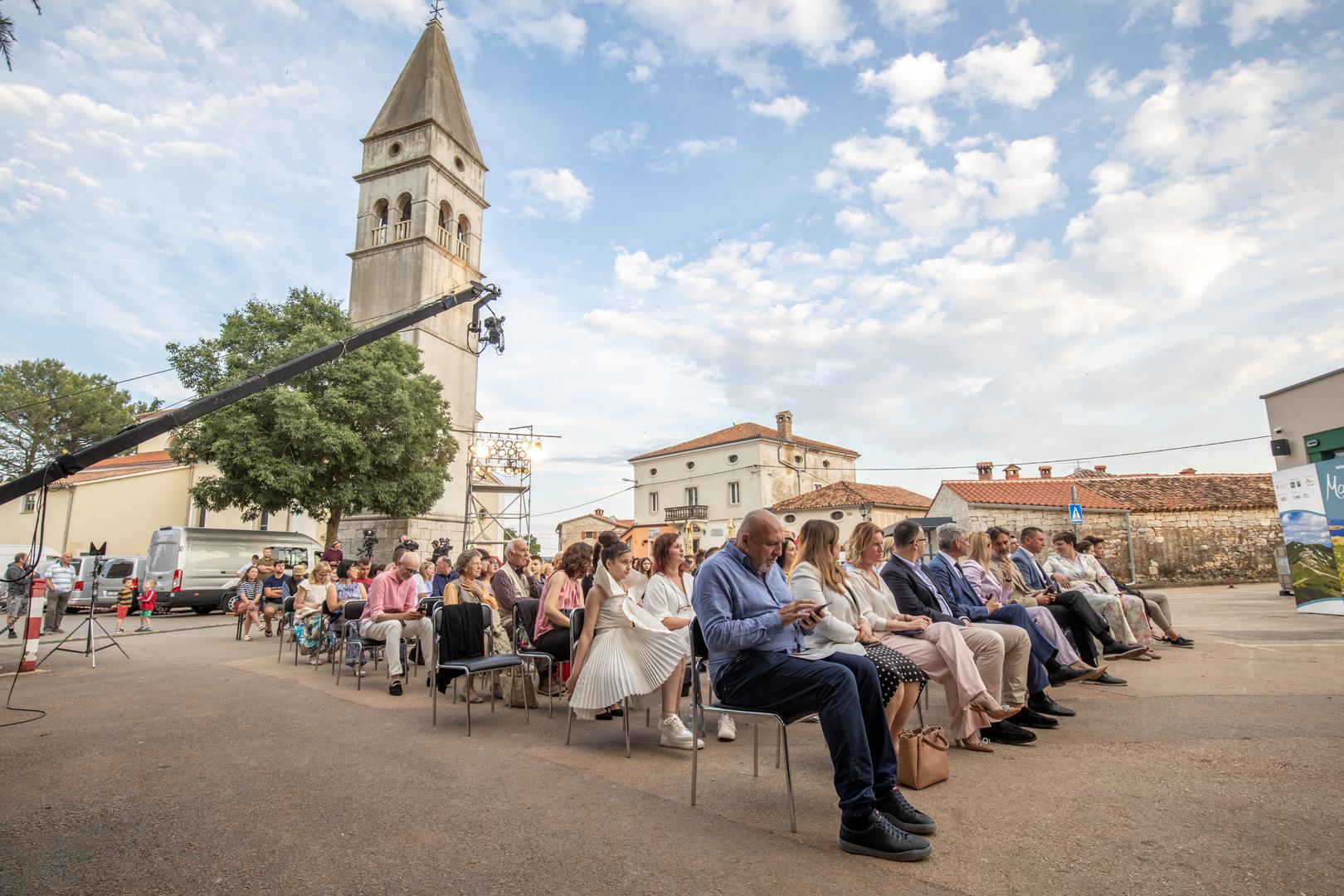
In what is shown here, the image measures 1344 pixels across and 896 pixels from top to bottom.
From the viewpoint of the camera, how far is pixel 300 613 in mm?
9750

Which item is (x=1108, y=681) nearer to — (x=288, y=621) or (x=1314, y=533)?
(x=1314, y=533)

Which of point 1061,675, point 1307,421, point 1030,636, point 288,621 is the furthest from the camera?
point 1307,421

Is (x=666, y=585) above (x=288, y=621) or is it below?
above

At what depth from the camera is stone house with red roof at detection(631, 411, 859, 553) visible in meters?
44.8

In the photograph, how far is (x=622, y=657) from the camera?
495 cm

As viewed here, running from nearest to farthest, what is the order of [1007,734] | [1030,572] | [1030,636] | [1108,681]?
[1007,734] → [1030,636] → [1108,681] → [1030,572]

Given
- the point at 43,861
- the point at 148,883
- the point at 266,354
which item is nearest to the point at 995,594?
the point at 148,883

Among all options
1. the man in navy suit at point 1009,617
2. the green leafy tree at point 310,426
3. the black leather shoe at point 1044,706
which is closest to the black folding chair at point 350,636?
the man in navy suit at point 1009,617

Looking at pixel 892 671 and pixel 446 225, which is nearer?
pixel 892 671

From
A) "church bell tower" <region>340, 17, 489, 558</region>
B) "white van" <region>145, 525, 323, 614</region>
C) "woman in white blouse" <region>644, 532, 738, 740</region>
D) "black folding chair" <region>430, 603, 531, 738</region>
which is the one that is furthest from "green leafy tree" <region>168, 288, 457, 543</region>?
"woman in white blouse" <region>644, 532, 738, 740</region>

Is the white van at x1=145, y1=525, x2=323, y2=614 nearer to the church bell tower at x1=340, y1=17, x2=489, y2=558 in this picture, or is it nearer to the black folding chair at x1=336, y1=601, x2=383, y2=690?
the church bell tower at x1=340, y1=17, x2=489, y2=558

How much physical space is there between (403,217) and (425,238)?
2445 mm

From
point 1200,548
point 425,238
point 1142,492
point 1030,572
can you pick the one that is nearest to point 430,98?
point 425,238

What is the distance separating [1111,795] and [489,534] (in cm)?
3333
